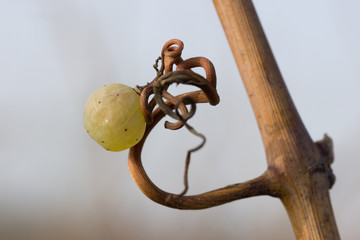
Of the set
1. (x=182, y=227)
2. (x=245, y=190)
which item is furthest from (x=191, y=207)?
(x=182, y=227)

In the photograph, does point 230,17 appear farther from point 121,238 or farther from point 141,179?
point 121,238

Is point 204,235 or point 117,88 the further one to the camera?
point 204,235

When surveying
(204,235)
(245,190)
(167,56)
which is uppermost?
(167,56)
